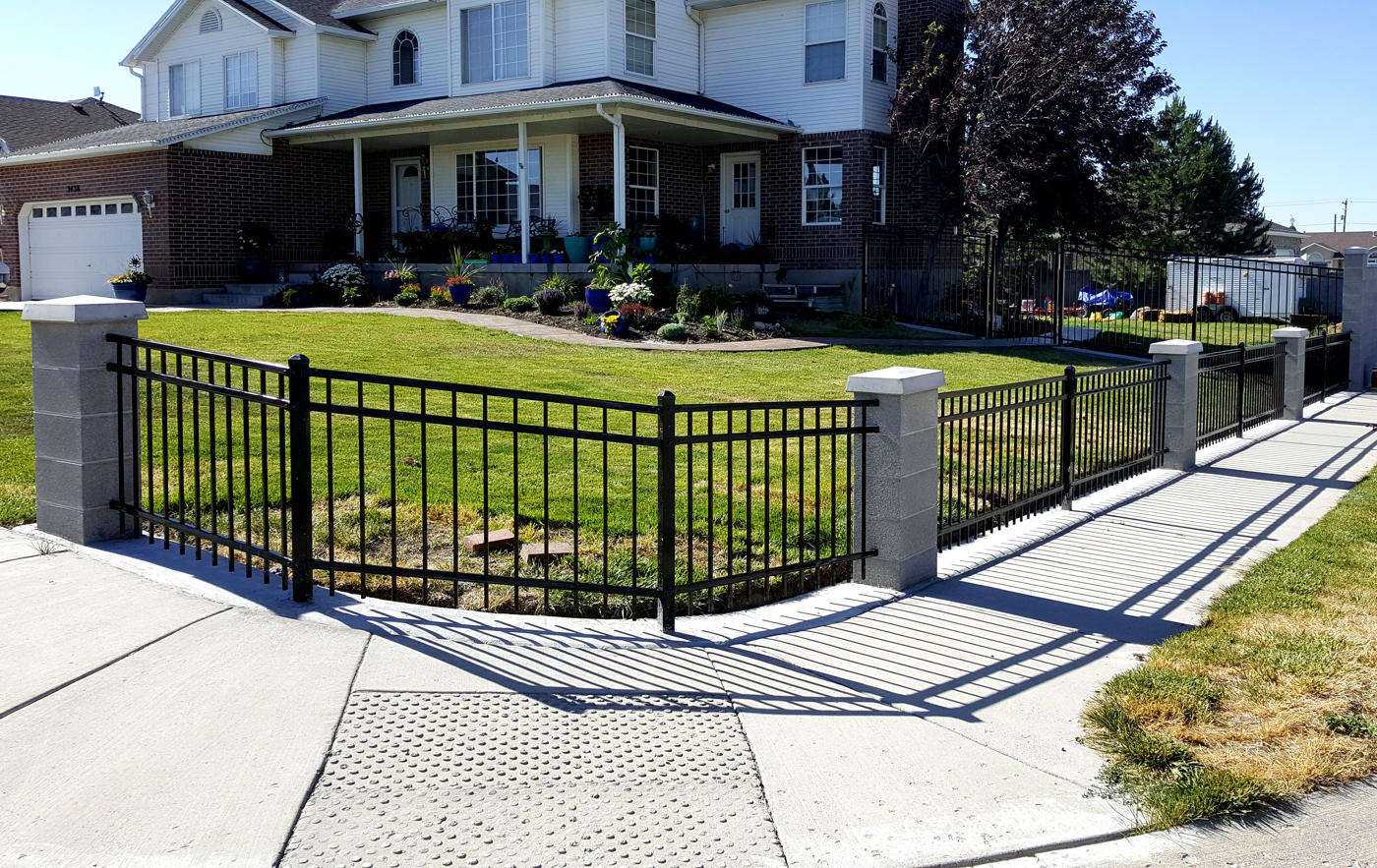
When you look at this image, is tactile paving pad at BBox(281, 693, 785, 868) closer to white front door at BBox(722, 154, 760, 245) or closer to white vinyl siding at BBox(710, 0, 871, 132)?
white vinyl siding at BBox(710, 0, 871, 132)

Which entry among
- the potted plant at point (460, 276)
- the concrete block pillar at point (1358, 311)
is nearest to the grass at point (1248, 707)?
the concrete block pillar at point (1358, 311)

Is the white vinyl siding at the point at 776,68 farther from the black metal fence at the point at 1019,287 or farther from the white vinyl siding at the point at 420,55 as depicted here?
the white vinyl siding at the point at 420,55

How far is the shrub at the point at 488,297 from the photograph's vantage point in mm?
22141

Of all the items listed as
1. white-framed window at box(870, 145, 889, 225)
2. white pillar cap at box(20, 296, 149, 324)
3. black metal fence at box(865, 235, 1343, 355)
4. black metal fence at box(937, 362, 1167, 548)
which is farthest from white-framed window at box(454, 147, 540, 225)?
white pillar cap at box(20, 296, 149, 324)

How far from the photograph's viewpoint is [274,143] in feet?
92.7

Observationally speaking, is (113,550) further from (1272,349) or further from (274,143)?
(274,143)

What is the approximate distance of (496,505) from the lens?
813cm

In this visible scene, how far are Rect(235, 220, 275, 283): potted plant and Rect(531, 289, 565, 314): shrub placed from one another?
9.18 m

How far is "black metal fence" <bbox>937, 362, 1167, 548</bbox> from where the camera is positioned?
8273 mm

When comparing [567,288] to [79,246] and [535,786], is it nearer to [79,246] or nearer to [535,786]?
[79,246]

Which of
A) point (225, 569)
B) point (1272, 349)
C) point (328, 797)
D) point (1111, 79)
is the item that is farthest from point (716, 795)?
point (1111, 79)

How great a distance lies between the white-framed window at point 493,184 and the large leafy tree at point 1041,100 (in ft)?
27.7

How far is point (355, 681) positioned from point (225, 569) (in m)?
2.05

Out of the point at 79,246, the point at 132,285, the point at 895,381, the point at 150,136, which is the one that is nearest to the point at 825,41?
the point at 150,136
